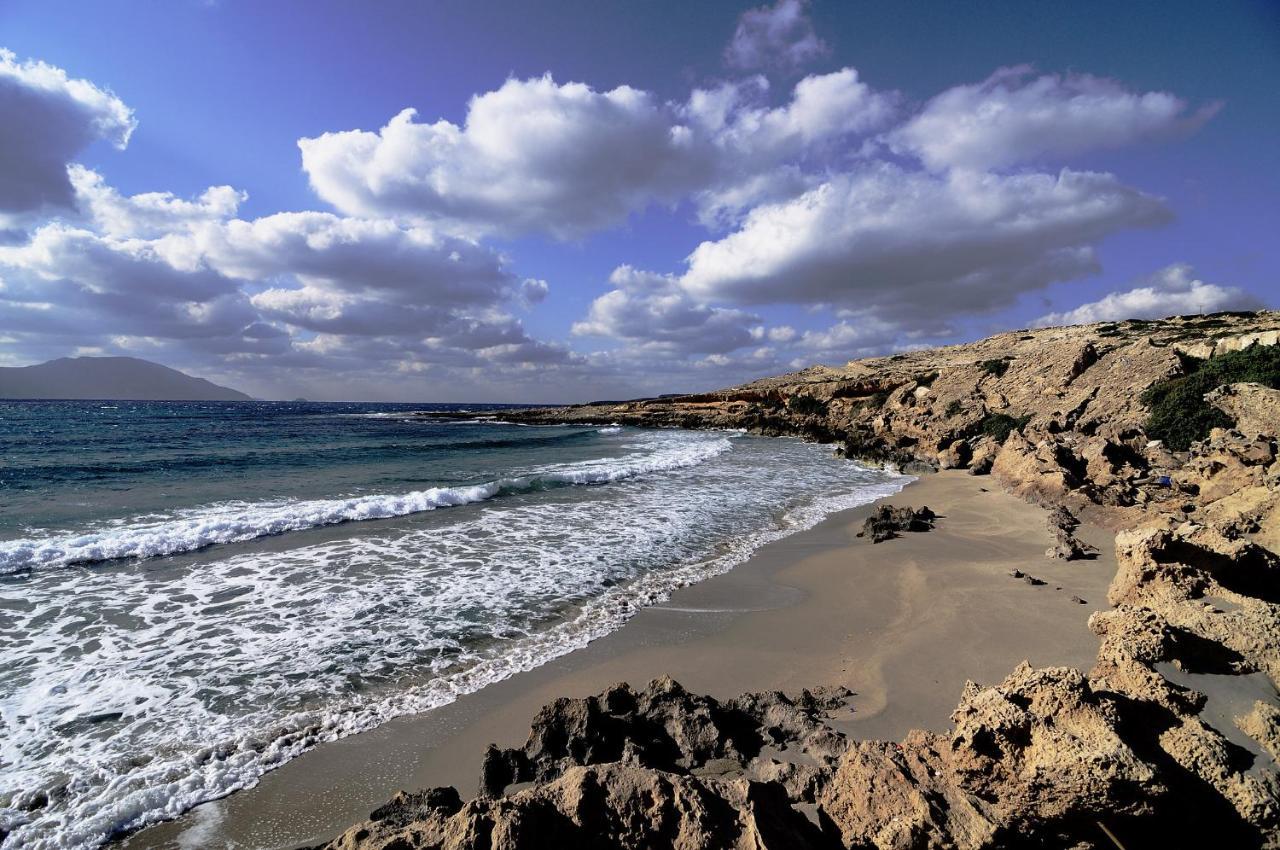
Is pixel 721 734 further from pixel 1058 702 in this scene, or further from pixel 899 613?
pixel 899 613

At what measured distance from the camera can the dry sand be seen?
12.6 feet

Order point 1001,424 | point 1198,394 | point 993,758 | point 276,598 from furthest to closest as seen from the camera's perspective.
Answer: point 1001,424, point 1198,394, point 276,598, point 993,758

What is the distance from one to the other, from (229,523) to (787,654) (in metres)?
12.2

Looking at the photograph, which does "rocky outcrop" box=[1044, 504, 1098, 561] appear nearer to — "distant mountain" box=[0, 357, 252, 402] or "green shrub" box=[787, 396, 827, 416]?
"green shrub" box=[787, 396, 827, 416]

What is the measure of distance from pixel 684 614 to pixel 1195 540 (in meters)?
5.75

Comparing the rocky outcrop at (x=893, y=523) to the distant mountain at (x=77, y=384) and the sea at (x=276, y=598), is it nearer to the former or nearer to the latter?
the sea at (x=276, y=598)

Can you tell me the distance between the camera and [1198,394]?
14898 mm

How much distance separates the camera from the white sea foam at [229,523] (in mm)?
9523

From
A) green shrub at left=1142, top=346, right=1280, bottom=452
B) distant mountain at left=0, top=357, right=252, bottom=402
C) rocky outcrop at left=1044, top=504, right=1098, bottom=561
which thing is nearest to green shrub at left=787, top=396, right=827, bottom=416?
green shrub at left=1142, top=346, right=1280, bottom=452

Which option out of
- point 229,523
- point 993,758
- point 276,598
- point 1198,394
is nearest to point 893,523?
point 993,758

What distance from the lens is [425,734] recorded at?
4578 mm

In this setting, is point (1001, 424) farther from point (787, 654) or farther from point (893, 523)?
point (787, 654)

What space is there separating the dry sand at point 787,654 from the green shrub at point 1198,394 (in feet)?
25.1

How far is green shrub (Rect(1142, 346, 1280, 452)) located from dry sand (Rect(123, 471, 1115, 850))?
7.65m
